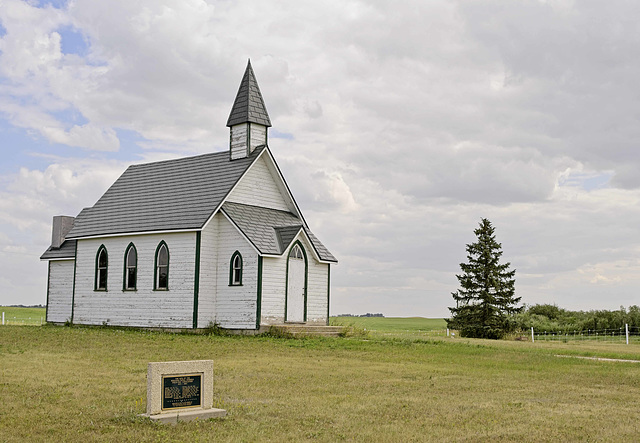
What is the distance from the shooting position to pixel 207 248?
3209 centimetres

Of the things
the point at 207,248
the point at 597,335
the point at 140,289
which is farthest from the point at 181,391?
the point at 597,335

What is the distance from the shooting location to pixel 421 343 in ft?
94.9

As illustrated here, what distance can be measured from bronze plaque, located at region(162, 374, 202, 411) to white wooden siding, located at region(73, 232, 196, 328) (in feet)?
67.3

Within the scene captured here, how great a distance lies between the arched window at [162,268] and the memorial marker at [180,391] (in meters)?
21.9

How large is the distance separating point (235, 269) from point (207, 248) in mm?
1650

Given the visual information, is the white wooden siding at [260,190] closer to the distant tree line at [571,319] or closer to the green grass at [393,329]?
the green grass at [393,329]

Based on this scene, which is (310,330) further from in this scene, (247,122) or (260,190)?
(247,122)

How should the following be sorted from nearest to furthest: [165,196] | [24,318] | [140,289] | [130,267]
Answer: [140,289] < [130,267] < [165,196] < [24,318]

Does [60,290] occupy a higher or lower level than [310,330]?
higher

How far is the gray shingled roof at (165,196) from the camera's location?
33.0 meters

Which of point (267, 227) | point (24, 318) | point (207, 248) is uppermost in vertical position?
point (267, 227)

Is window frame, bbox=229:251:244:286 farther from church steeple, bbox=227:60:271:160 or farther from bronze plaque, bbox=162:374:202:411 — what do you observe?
bronze plaque, bbox=162:374:202:411

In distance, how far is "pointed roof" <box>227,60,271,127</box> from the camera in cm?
Result: 3466

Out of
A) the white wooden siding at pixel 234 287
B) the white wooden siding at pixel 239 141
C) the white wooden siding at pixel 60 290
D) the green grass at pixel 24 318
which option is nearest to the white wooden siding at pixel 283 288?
the white wooden siding at pixel 234 287
